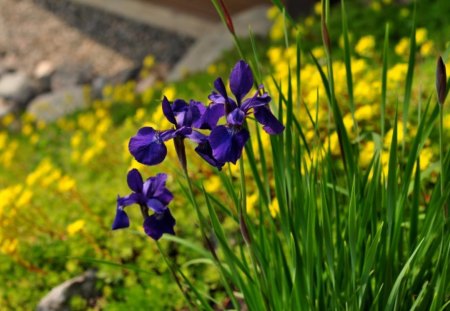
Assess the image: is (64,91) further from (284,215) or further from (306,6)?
(284,215)

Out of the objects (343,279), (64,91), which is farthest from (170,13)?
(343,279)

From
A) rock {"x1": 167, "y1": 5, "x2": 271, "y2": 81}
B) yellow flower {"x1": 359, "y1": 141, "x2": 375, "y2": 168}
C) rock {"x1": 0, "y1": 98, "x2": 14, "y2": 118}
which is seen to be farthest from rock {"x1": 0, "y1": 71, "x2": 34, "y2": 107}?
yellow flower {"x1": 359, "y1": 141, "x2": 375, "y2": 168}

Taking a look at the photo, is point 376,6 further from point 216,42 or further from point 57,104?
point 57,104

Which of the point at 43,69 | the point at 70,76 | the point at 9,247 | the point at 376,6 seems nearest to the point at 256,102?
the point at 9,247

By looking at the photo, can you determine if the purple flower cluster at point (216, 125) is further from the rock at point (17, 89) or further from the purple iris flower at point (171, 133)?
the rock at point (17, 89)

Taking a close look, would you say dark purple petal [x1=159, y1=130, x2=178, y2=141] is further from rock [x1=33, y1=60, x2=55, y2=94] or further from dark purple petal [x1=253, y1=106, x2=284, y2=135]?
rock [x1=33, y1=60, x2=55, y2=94]

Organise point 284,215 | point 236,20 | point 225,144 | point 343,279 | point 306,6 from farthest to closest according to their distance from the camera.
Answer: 1. point 236,20
2. point 306,6
3. point 343,279
4. point 284,215
5. point 225,144
